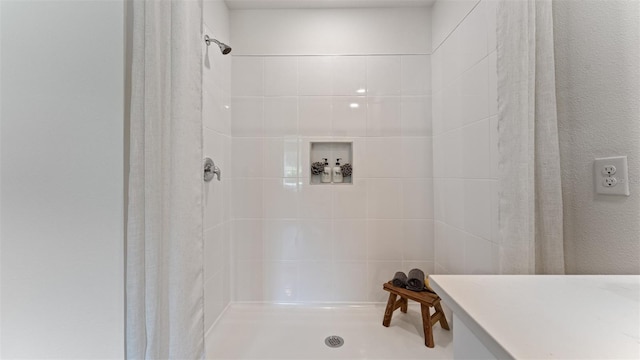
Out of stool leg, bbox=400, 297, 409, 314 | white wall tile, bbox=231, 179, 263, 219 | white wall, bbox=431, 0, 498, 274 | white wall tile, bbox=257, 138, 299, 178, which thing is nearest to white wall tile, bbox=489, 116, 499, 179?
white wall, bbox=431, 0, 498, 274

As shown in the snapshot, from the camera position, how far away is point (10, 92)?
68 centimetres

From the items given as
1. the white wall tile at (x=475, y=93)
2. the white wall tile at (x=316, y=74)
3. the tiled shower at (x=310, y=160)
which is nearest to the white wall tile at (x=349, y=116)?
the tiled shower at (x=310, y=160)

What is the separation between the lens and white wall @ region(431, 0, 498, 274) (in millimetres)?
1135

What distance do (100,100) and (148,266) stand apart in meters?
0.52

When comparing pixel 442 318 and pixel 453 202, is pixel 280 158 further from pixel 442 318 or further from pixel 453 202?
pixel 442 318

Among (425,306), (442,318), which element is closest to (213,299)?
(425,306)

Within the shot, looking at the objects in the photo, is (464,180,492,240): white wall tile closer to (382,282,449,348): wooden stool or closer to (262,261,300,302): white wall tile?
(382,282,449,348): wooden stool

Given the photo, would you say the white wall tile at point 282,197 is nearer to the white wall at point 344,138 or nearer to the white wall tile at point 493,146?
the white wall at point 344,138

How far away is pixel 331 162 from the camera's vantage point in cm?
172

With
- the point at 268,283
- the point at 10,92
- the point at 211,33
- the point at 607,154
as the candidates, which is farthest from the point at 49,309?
the point at 607,154

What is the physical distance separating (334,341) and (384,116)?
1.43m

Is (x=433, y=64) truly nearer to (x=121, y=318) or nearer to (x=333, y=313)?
(x=333, y=313)

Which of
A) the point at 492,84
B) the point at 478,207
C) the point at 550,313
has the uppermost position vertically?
the point at 492,84

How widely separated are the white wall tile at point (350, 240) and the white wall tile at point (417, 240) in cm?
28
